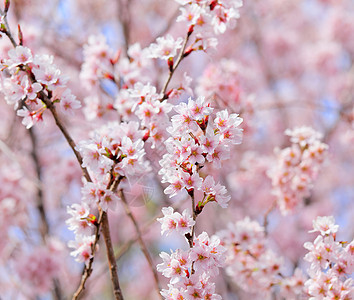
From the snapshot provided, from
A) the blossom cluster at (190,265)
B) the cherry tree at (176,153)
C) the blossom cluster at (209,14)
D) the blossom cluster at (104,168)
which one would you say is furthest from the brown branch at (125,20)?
the blossom cluster at (190,265)

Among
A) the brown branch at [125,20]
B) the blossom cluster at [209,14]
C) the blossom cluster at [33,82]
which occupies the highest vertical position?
the brown branch at [125,20]

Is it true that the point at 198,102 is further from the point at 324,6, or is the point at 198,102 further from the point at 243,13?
the point at 324,6

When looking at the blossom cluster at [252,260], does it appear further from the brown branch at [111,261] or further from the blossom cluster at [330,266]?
the brown branch at [111,261]

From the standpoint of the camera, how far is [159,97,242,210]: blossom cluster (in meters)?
1.60

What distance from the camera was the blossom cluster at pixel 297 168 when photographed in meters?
2.55

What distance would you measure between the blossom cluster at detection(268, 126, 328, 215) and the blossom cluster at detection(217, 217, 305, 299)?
28 centimetres

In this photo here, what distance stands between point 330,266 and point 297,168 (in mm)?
854

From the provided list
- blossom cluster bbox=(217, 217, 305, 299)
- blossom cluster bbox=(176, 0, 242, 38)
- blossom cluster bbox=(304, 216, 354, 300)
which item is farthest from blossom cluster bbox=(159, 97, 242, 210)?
blossom cluster bbox=(217, 217, 305, 299)

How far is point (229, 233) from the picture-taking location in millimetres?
2490

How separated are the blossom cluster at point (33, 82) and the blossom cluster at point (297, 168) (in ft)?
4.21

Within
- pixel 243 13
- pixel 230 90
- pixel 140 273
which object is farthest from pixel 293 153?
pixel 140 273

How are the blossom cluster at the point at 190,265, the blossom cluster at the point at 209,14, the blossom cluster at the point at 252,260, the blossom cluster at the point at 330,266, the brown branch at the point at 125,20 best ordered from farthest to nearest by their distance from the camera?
the brown branch at the point at 125,20 < the blossom cluster at the point at 252,260 < the blossom cluster at the point at 209,14 < the blossom cluster at the point at 330,266 < the blossom cluster at the point at 190,265

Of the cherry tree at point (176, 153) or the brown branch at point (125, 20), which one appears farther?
the brown branch at point (125, 20)

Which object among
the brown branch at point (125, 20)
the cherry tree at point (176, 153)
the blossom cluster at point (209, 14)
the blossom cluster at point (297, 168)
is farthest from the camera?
the brown branch at point (125, 20)
